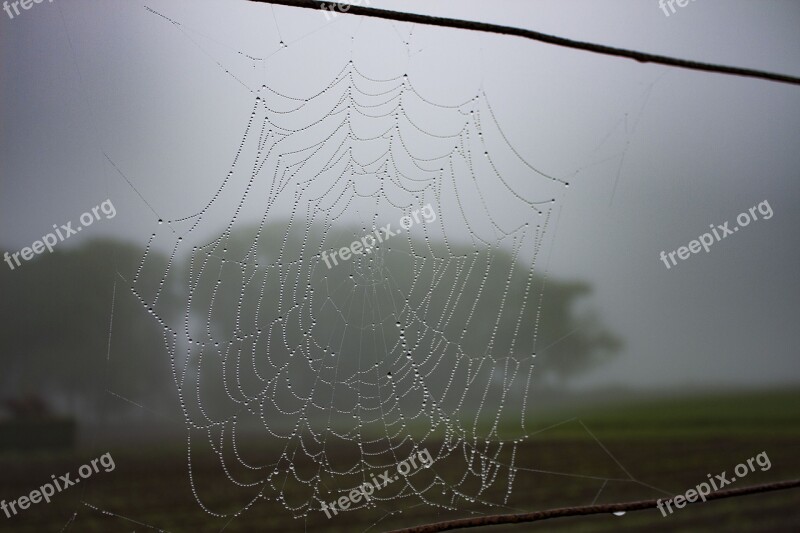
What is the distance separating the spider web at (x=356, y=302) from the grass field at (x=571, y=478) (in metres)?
0.02

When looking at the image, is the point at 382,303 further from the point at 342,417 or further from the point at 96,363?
the point at 96,363

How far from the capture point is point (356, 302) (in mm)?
810

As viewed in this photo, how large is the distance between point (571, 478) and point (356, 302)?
0.41 m

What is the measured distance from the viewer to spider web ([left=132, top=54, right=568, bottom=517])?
0.74 meters

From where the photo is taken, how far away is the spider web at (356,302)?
74 centimetres

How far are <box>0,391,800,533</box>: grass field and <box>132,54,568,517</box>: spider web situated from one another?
0.05 feet

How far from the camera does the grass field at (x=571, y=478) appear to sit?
0.70 meters

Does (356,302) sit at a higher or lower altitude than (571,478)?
higher

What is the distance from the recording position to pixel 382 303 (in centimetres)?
83

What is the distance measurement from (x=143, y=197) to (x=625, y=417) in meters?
0.71

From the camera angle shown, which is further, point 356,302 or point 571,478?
point 571,478

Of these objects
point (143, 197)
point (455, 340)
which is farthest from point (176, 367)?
point (455, 340)

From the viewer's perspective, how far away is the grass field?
70 centimetres

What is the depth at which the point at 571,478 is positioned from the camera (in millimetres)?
948
